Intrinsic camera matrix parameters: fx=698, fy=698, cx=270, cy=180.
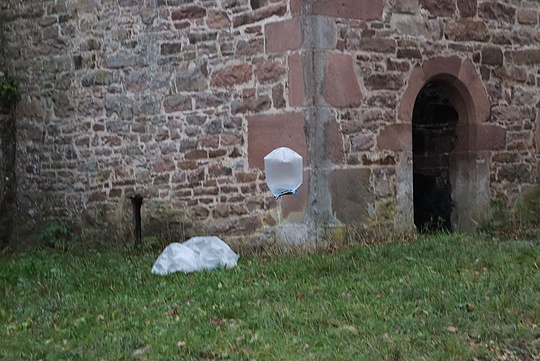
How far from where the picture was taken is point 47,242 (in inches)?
388

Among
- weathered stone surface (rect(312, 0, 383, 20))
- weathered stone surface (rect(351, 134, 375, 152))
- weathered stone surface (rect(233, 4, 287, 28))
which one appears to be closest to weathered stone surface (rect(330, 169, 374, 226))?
weathered stone surface (rect(351, 134, 375, 152))

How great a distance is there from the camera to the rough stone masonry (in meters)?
8.07

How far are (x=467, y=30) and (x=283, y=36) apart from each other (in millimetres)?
2601

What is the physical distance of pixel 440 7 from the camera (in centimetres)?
882

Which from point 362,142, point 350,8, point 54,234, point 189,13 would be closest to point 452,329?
point 362,142

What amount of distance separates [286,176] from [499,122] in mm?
3493

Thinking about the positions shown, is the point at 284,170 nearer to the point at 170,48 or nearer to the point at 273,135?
the point at 273,135

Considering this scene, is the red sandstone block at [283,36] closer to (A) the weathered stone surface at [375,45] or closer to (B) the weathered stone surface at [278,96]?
(B) the weathered stone surface at [278,96]

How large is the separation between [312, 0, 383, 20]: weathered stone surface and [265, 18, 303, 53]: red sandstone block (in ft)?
0.96

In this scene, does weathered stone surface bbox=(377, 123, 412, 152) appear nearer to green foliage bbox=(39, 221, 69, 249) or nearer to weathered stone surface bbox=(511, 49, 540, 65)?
weathered stone surface bbox=(511, 49, 540, 65)

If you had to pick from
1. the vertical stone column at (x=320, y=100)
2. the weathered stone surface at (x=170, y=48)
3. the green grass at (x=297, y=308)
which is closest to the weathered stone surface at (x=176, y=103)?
the weathered stone surface at (x=170, y=48)

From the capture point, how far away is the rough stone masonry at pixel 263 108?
8.07 metres

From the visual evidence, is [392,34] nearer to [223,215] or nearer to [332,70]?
[332,70]

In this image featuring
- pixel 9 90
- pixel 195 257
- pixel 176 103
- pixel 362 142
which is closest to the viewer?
pixel 195 257
